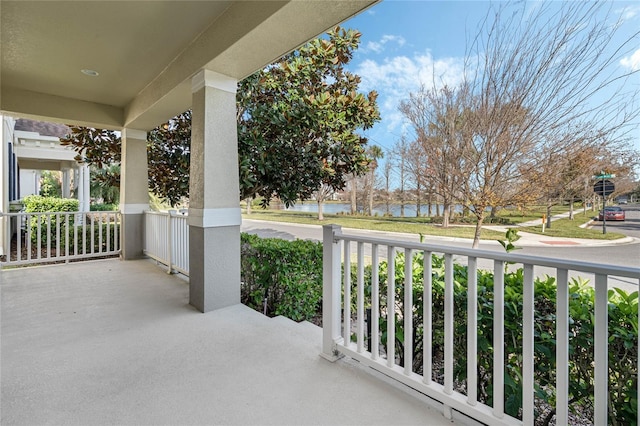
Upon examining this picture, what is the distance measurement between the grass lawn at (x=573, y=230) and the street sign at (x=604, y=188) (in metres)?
0.24

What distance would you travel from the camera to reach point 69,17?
271cm

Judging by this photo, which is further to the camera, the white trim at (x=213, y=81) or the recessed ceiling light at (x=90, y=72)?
the recessed ceiling light at (x=90, y=72)

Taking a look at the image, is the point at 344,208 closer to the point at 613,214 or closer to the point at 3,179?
the point at 613,214

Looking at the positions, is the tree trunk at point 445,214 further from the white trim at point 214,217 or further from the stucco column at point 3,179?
the stucco column at point 3,179

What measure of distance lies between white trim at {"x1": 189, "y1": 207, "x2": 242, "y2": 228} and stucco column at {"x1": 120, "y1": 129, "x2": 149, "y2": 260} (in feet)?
9.60

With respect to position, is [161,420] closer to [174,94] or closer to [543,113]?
[174,94]

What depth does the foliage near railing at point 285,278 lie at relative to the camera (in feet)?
11.0

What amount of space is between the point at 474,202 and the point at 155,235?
4990 mm

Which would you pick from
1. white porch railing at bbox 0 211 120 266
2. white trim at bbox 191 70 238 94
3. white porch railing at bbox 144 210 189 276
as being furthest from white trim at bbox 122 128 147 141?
white trim at bbox 191 70 238 94

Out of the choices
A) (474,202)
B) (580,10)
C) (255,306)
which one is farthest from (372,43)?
(255,306)

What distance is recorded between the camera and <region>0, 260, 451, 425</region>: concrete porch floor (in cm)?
160

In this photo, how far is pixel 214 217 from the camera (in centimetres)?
306

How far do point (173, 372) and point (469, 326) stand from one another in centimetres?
185

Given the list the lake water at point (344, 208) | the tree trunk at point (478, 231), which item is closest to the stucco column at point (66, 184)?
the lake water at point (344, 208)
